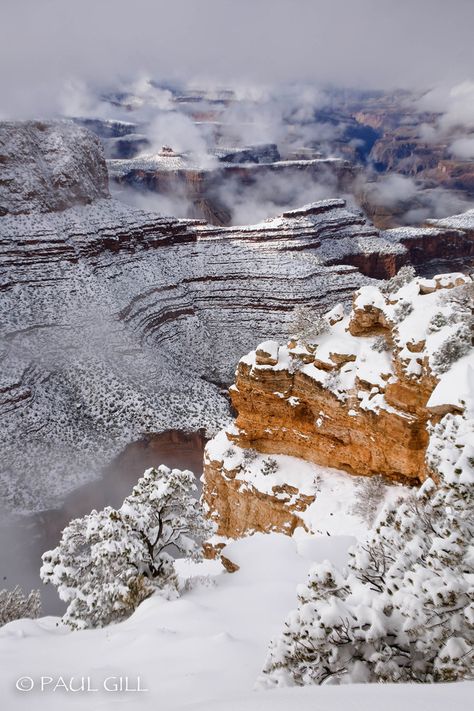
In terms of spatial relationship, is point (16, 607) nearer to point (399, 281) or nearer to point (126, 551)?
point (126, 551)

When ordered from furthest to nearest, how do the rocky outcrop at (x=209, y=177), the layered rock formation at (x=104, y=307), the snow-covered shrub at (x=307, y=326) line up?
1. the rocky outcrop at (x=209, y=177)
2. the layered rock formation at (x=104, y=307)
3. the snow-covered shrub at (x=307, y=326)

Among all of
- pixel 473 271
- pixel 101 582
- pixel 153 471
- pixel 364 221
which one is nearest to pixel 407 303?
pixel 473 271

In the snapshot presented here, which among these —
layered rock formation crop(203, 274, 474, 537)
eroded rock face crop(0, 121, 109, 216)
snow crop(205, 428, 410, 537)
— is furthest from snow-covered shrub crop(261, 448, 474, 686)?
eroded rock face crop(0, 121, 109, 216)

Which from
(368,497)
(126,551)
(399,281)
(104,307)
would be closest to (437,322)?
(399,281)

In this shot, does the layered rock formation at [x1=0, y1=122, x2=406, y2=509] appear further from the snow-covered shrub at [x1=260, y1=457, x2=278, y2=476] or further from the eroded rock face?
the snow-covered shrub at [x1=260, y1=457, x2=278, y2=476]

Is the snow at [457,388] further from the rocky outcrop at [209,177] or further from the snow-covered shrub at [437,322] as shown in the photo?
the rocky outcrop at [209,177]

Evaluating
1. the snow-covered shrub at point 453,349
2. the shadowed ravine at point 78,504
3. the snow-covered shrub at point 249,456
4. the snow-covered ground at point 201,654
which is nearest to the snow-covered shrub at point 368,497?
the snow-covered ground at point 201,654

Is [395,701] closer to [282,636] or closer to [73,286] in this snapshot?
[282,636]
